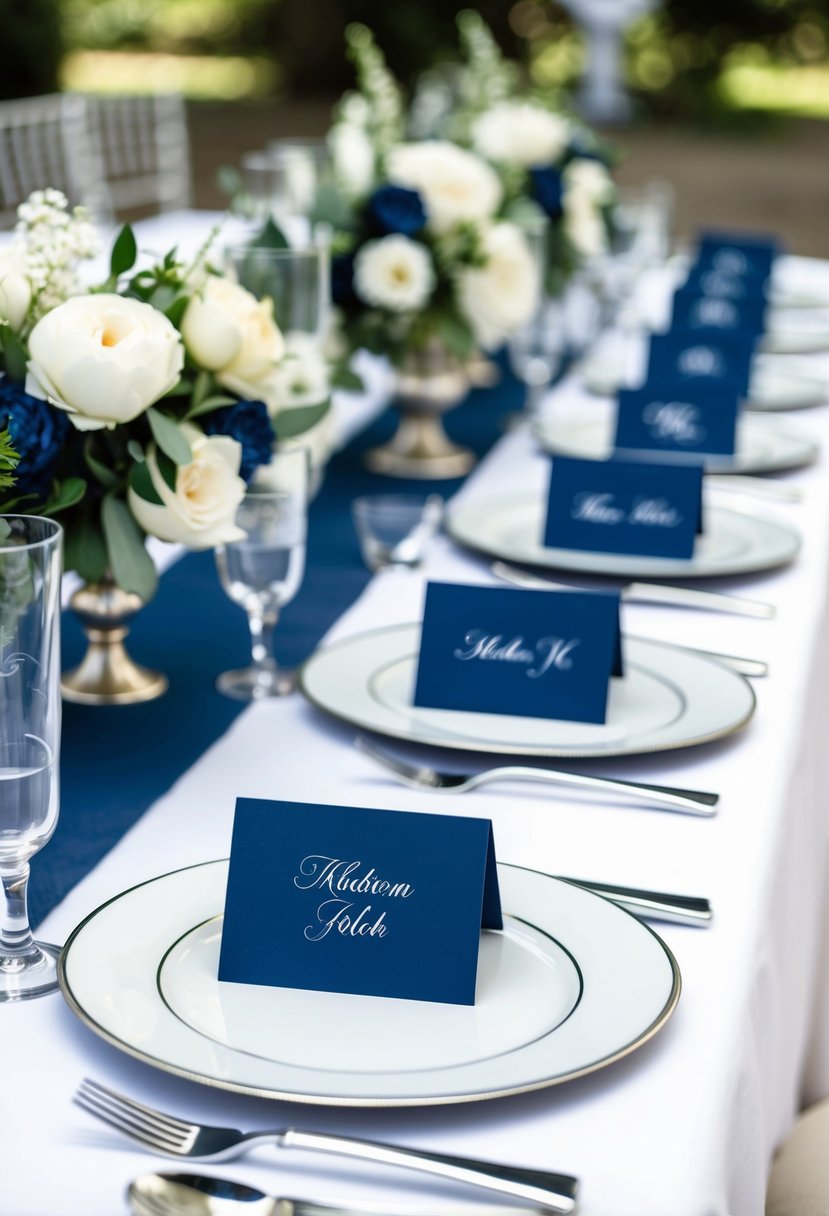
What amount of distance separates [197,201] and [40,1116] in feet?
30.8

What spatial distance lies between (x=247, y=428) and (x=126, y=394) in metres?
0.14

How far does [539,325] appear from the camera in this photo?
240cm

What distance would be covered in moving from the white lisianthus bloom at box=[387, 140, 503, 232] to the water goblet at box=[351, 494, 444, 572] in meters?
0.60

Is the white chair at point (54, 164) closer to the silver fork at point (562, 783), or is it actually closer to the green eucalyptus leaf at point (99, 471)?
the green eucalyptus leaf at point (99, 471)

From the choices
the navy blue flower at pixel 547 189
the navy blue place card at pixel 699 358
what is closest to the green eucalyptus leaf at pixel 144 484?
the navy blue place card at pixel 699 358

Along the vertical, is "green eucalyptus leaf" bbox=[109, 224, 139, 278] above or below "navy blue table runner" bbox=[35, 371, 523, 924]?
above

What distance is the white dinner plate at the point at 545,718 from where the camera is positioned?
1.23m

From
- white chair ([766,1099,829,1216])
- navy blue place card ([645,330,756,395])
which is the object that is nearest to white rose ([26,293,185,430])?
white chair ([766,1099,829,1216])

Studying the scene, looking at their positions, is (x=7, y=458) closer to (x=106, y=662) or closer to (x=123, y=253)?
(x=123, y=253)

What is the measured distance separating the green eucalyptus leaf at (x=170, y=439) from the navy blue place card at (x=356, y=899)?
1.27 ft

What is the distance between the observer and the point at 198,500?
126 centimetres

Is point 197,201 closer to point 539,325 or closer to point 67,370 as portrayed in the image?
point 539,325

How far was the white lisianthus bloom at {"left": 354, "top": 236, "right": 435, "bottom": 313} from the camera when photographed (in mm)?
2148

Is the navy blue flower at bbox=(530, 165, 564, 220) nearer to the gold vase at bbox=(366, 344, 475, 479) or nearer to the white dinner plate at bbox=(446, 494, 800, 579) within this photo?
the gold vase at bbox=(366, 344, 475, 479)
